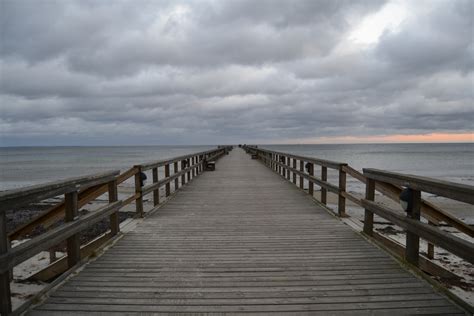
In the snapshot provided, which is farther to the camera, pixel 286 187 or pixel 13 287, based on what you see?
pixel 286 187

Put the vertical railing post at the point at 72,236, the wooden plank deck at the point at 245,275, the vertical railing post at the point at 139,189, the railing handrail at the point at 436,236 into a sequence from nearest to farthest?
1. the railing handrail at the point at 436,236
2. the wooden plank deck at the point at 245,275
3. the vertical railing post at the point at 72,236
4. the vertical railing post at the point at 139,189

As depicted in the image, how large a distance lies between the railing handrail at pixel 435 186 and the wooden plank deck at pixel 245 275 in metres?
0.98

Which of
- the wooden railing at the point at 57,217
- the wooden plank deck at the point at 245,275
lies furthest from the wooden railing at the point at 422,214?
the wooden railing at the point at 57,217

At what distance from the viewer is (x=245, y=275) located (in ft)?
12.3

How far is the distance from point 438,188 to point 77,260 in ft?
13.4

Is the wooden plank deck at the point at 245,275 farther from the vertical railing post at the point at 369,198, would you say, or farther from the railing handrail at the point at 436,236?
the railing handrail at the point at 436,236

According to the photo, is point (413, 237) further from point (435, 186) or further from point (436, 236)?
point (435, 186)

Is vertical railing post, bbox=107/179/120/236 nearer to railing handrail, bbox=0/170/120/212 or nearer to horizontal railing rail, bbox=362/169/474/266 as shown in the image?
railing handrail, bbox=0/170/120/212

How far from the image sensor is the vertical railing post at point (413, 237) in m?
3.74

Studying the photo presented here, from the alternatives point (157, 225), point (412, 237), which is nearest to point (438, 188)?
point (412, 237)

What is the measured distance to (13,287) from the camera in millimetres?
5105

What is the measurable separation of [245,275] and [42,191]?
2.28 meters

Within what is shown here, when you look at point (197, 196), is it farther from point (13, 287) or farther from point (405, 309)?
point (405, 309)

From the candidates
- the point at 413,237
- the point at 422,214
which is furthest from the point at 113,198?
the point at 422,214
